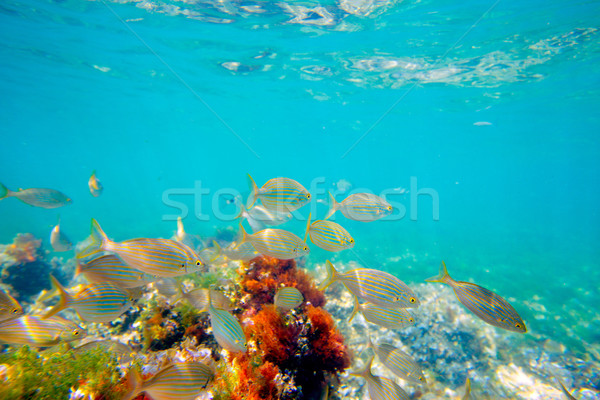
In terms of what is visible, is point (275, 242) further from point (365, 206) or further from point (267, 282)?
point (365, 206)

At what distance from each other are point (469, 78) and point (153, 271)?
26.0m

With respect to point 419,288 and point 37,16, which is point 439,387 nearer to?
point 419,288

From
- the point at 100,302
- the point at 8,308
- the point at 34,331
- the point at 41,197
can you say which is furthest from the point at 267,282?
the point at 41,197

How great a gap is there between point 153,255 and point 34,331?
1678mm

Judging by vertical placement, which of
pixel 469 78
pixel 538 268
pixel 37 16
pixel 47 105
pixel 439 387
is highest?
pixel 469 78

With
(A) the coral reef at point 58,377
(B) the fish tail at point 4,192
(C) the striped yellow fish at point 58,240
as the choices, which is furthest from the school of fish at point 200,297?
(C) the striped yellow fish at point 58,240

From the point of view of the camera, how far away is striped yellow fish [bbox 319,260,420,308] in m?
2.99

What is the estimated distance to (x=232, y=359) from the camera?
126 inches

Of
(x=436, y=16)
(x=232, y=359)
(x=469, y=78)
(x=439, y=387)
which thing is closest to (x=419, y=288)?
(x=439, y=387)

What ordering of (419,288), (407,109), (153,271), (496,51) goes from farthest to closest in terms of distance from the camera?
(407,109) < (496,51) < (419,288) < (153,271)

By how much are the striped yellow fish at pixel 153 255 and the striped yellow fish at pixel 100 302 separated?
1.38 feet

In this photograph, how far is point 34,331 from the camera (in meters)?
2.80

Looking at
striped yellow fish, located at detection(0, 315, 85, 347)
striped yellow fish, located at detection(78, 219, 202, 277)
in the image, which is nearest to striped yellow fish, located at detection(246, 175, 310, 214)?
striped yellow fish, located at detection(78, 219, 202, 277)

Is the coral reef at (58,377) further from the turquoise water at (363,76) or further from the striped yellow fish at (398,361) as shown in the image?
the turquoise water at (363,76)
